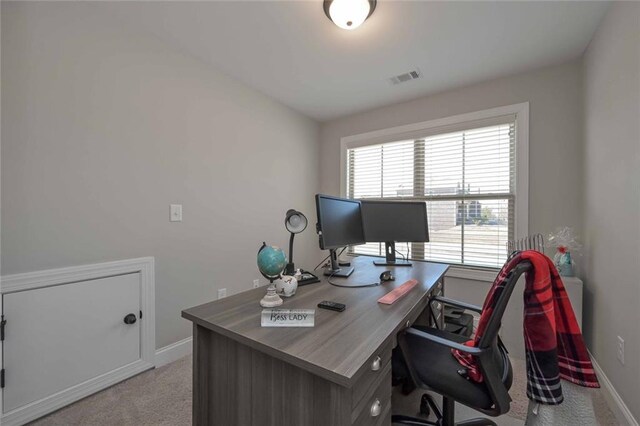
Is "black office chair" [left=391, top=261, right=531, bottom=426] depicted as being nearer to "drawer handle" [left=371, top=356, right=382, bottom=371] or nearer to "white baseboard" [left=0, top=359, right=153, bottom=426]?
"drawer handle" [left=371, top=356, right=382, bottom=371]

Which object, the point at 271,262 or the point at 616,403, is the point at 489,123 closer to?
the point at 616,403

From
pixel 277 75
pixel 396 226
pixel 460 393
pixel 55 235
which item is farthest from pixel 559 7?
pixel 55 235

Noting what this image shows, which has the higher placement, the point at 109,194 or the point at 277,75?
the point at 277,75

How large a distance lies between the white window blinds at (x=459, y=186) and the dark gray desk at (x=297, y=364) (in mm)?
1810

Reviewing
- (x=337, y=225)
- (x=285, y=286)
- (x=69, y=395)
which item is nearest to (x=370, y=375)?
(x=285, y=286)

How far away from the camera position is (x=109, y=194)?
179cm

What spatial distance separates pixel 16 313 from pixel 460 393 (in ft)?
7.44

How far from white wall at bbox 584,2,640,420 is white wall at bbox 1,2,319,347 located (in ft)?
9.06

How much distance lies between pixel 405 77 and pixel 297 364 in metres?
2.71

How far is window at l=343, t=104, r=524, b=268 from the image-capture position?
8.50 ft

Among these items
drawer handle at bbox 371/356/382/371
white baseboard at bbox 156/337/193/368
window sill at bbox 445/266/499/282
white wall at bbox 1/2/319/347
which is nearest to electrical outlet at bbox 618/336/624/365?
window sill at bbox 445/266/499/282

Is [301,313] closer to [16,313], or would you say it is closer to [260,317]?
[260,317]

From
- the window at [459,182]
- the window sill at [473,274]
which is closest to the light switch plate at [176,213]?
the window at [459,182]

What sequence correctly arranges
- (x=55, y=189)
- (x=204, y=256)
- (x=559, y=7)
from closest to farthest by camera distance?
(x=55, y=189) < (x=559, y=7) < (x=204, y=256)
